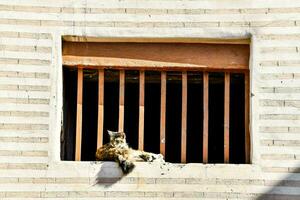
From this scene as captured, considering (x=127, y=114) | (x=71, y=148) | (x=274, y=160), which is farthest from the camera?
(x=127, y=114)

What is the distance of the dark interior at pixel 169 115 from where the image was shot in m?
7.22

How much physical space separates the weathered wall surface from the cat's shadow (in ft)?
0.04

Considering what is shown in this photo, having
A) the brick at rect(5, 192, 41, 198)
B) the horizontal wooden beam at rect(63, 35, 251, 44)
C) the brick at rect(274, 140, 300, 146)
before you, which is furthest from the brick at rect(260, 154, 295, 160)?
the brick at rect(5, 192, 41, 198)

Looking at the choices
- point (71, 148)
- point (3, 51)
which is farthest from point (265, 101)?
point (3, 51)

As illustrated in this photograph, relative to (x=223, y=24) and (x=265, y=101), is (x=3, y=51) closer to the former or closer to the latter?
(x=223, y=24)

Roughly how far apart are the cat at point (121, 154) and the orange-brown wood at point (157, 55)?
835 mm

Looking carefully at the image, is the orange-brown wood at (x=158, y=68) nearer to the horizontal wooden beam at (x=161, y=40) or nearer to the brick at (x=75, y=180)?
the horizontal wooden beam at (x=161, y=40)

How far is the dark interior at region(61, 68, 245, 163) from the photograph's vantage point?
23.7 feet

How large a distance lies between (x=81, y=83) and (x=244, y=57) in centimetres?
186

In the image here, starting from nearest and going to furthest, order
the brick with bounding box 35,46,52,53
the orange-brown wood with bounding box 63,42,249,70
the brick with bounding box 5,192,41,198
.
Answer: the brick with bounding box 5,192,41,198, the brick with bounding box 35,46,52,53, the orange-brown wood with bounding box 63,42,249,70

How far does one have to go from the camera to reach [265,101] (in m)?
6.40

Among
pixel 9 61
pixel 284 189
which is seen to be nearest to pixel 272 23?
pixel 284 189

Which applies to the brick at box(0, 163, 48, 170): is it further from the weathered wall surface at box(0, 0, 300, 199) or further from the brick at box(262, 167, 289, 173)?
the brick at box(262, 167, 289, 173)

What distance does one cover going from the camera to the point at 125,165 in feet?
20.6
